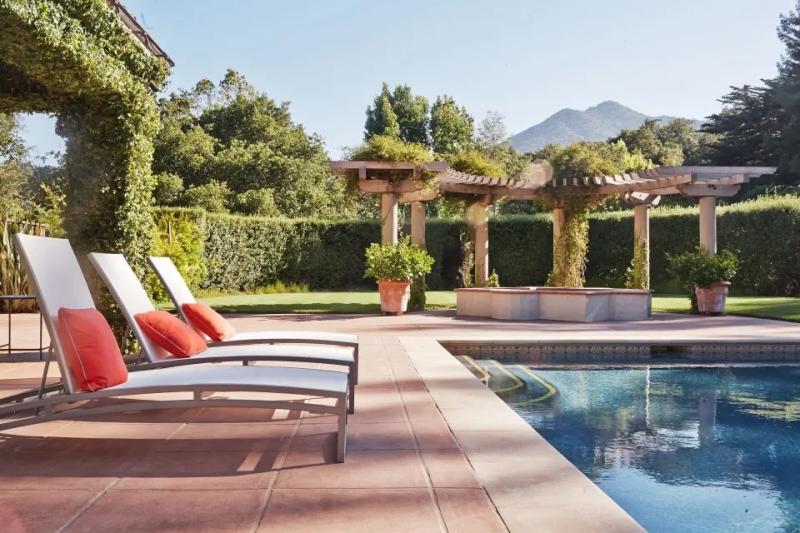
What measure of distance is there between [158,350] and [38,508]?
1902mm

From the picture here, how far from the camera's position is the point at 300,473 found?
3312 mm

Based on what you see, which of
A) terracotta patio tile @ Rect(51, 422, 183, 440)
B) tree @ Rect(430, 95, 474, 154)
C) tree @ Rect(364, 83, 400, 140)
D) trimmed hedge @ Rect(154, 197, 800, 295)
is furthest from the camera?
tree @ Rect(364, 83, 400, 140)

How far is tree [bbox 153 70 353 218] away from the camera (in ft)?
98.1

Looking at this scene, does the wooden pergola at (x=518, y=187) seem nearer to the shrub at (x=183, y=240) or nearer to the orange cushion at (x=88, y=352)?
the shrub at (x=183, y=240)

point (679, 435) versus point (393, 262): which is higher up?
point (393, 262)

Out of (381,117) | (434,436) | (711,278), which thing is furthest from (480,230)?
(381,117)

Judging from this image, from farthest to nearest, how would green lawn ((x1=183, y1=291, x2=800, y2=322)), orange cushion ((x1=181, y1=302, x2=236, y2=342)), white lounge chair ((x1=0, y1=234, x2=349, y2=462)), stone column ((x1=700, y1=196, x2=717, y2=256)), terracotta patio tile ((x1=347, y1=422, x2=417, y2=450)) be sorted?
stone column ((x1=700, y1=196, x2=717, y2=256)) → green lawn ((x1=183, y1=291, x2=800, y2=322)) → orange cushion ((x1=181, y1=302, x2=236, y2=342)) → terracotta patio tile ((x1=347, y1=422, x2=417, y2=450)) → white lounge chair ((x1=0, y1=234, x2=349, y2=462))

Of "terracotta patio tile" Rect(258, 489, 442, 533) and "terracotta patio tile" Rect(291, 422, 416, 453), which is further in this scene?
"terracotta patio tile" Rect(291, 422, 416, 453)

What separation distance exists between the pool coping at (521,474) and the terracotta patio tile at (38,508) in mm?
1608

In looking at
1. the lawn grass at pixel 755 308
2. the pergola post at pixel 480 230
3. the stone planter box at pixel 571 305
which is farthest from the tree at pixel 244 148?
the stone planter box at pixel 571 305

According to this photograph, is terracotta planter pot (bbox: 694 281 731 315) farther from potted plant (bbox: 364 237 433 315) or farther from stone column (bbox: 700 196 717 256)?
potted plant (bbox: 364 237 433 315)

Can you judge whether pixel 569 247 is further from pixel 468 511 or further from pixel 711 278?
pixel 468 511

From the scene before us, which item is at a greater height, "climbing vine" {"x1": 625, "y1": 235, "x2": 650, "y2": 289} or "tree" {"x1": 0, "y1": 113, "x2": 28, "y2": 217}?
"tree" {"x1": 0, "y1": 113, "x2": 28, "y2": 217}

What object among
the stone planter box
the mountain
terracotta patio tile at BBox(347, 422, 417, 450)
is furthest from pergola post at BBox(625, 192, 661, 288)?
the mountain
